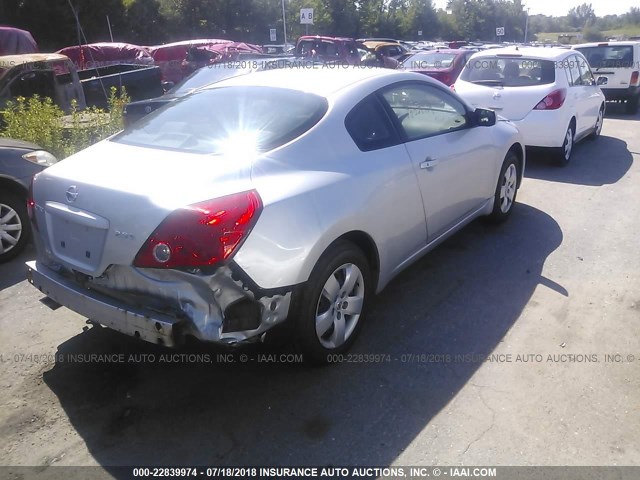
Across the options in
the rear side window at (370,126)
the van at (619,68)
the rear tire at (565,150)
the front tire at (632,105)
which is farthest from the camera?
the front tire at (632,105)

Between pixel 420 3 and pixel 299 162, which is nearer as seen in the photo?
pixel 299 162

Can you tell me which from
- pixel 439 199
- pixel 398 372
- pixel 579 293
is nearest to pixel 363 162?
pixel 439 199

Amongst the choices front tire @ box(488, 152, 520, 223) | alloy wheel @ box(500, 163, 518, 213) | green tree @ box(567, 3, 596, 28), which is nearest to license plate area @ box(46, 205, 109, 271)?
front tire @ box(488, 152, 520, 223)

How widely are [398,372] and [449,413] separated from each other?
1.45 ft

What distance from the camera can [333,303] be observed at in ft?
10.8

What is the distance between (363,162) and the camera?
345 centimetres

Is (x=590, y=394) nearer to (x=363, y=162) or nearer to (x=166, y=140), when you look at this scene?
(x=363, y=162)

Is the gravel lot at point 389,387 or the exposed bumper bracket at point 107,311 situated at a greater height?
the exposed bumper bracket at point 107,311

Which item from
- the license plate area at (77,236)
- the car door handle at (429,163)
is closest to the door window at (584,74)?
the car door handle at (429,163)

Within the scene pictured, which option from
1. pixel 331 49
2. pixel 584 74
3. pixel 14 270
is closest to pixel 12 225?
pixel 14 270

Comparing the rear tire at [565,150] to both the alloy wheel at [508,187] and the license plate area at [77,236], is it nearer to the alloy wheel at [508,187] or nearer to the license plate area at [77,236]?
the alloy wheel at [508,187]

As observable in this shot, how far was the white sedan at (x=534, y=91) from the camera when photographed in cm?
762

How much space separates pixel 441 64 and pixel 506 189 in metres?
7.47

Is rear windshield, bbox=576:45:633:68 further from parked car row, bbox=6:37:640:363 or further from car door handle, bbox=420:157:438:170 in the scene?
car door handle, bbox=420:157:438:170
